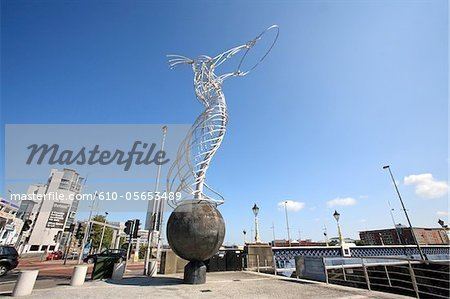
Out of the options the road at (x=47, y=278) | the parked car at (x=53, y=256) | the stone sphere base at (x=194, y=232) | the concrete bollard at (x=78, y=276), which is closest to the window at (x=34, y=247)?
the parked car at (x=53, y=256)

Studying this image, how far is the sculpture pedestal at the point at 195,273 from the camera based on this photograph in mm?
9734

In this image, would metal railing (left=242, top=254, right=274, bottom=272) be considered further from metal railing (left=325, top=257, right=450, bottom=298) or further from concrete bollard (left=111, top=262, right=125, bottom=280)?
concrete bollard (left=111, top=262, right=125, bottom=280)

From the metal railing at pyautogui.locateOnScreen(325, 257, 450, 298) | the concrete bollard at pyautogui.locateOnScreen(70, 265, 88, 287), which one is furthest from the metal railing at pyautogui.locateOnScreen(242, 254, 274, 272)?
the concrete bollard at pyautogui.locateOnScreen(70, 265, 88, 287)

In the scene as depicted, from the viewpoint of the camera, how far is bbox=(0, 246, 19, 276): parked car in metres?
15.3

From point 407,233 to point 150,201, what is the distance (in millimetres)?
97455

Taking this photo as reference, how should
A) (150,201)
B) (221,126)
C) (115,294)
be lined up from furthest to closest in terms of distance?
(150,201)
(221,126)
(115,294)

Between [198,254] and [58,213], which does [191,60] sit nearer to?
[198,254]

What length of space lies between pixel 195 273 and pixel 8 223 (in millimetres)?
71828

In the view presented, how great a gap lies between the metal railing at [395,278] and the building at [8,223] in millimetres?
64785

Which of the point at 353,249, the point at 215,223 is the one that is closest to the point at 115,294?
the point at 215,223

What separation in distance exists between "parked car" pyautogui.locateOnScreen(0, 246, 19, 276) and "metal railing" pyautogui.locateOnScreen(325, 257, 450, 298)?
62.6ft

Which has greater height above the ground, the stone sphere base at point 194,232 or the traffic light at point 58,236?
the traffic light at point 58,236

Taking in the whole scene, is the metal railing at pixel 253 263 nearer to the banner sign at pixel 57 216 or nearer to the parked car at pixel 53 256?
the parked car at pixel 53 256

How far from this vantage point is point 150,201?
58.6ft
